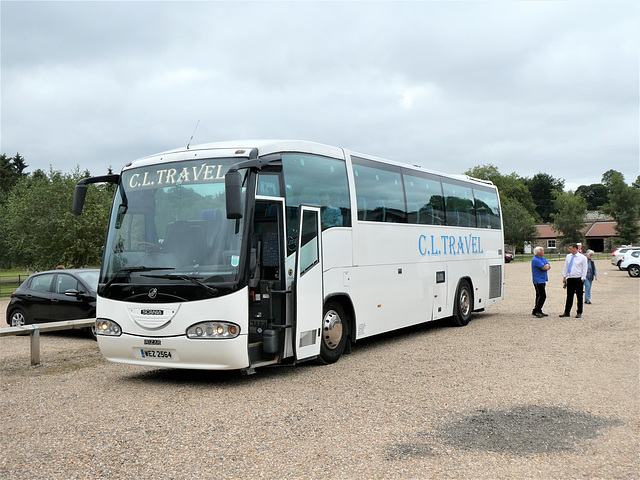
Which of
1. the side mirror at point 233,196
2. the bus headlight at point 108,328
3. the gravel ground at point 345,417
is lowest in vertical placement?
the gravel ground at point 345,417

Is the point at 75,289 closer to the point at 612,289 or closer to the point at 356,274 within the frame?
the point at 356,274

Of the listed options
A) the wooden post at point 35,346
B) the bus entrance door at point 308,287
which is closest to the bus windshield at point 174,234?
the bus entrance door at point 308,287

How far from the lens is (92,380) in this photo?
9.03 m

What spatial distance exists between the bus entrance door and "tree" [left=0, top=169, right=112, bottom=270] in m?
33.7

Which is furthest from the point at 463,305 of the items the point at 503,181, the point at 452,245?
the point at 503,181

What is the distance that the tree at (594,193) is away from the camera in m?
144

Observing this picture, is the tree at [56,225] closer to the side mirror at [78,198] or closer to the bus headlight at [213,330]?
the side mirror at [78,198]

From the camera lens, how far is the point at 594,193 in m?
147

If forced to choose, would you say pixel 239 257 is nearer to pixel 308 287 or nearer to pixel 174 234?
pixel 174 234

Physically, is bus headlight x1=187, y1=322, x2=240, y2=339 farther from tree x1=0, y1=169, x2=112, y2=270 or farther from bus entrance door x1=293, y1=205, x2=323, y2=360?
tree x1=0, y1=169, x2=112, y2=270

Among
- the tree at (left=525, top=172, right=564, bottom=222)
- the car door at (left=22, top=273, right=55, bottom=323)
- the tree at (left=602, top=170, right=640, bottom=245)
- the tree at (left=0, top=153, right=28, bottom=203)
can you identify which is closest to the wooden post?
the car door at (left=22, top=273, right=55, bottom=323)

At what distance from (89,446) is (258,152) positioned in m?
4.34

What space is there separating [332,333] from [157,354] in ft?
9.22

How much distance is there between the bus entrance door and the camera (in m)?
8.88
